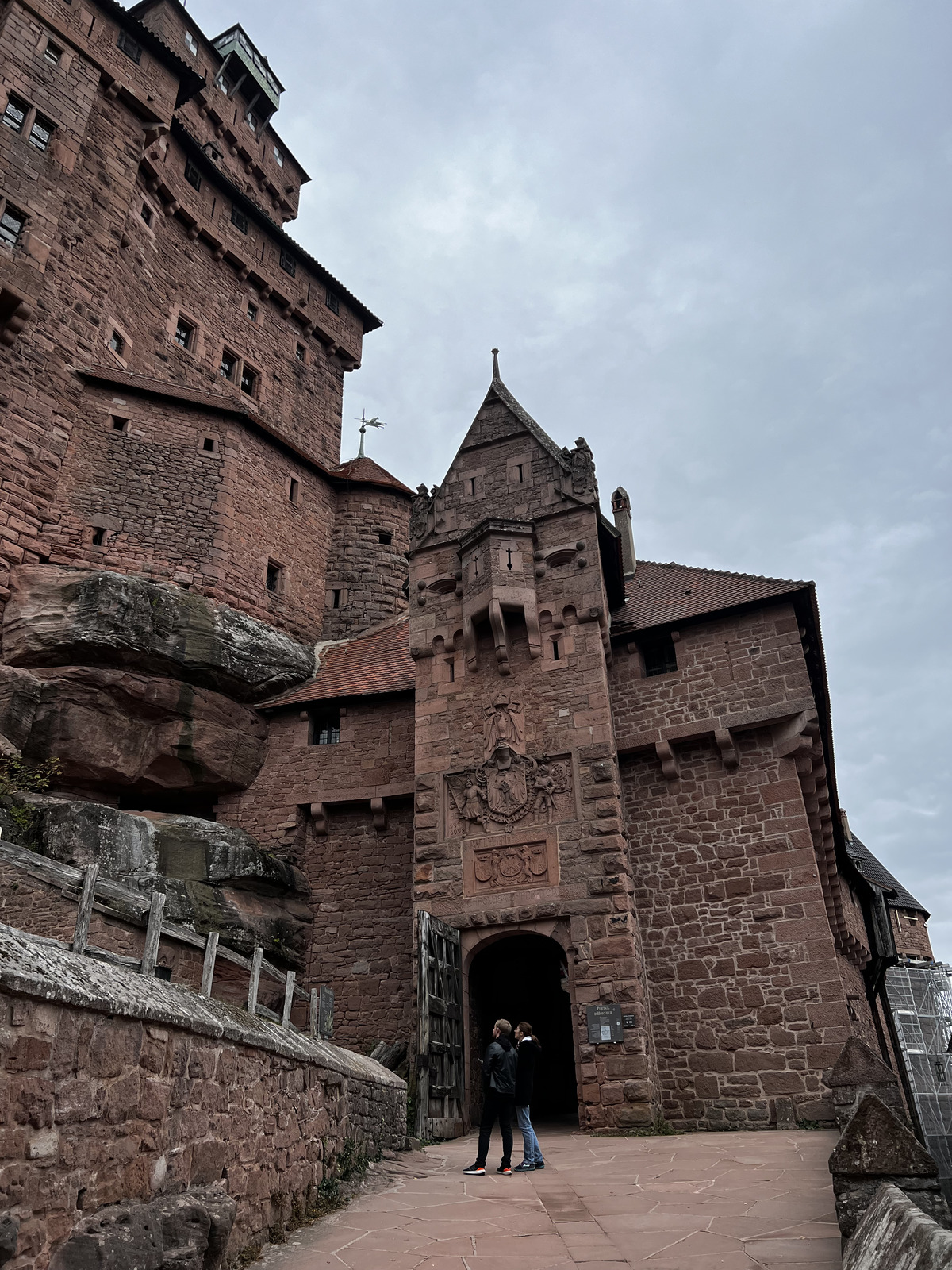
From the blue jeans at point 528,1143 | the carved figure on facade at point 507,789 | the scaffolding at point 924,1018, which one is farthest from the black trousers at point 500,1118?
the scaffolding at point 924,1018

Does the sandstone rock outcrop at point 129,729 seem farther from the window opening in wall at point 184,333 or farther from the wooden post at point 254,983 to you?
the window opening in wall at point 184,333

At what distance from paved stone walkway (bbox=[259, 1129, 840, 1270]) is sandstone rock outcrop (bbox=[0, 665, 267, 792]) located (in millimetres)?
9315

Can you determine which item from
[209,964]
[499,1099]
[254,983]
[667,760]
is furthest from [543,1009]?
[209,964]

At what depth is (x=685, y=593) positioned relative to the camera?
16562 millimetres

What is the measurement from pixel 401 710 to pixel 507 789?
3.65 m

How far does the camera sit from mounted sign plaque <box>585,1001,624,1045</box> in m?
12.1

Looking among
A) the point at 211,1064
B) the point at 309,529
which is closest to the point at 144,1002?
the point at 211,1064

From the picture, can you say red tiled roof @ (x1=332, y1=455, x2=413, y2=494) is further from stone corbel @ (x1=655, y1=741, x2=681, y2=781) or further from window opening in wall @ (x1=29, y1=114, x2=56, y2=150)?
stone corbel @ (x1=655, y1=741, x2=681, y2=781)

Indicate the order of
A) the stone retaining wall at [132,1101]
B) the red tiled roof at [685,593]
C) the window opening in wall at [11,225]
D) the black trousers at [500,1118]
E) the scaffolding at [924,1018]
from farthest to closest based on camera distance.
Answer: the scaffolding at [924,1018]
the window opening in wall at [11,225]
the red tiled roof at [685,593]
the black trousers at [500,1118]
the stone retaining wall at [132,1101]

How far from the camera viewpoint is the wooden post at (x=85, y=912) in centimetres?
443

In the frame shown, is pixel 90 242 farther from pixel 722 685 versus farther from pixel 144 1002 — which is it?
pixel 144 1002

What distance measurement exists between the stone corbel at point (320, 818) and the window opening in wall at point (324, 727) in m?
1.37

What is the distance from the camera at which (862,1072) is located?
7.96 metres

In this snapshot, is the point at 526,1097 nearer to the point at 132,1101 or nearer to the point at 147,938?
the point at 147,938
